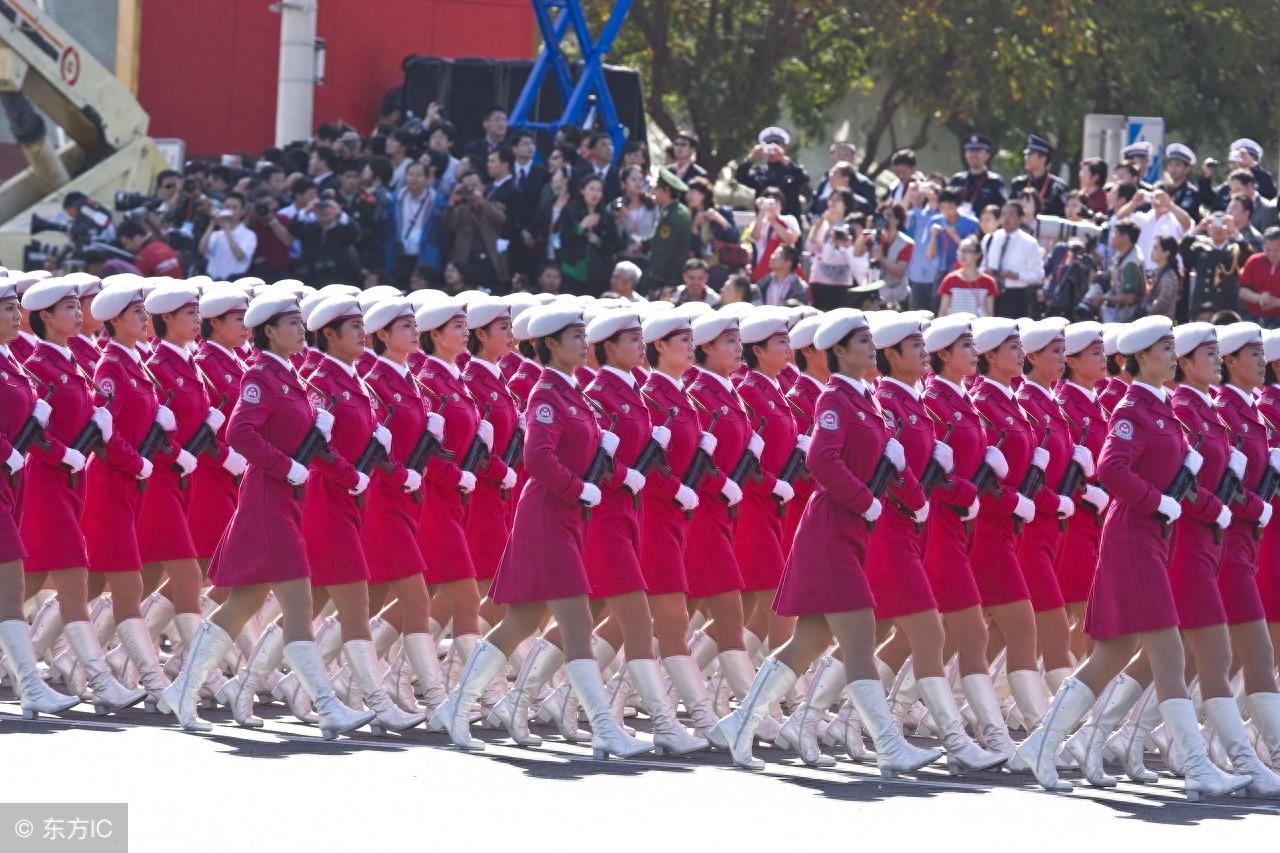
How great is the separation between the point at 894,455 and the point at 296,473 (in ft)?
7.51

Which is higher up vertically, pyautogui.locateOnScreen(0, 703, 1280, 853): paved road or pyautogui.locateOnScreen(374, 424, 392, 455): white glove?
pyautogui.locateOnScreen(374, 424, 392, 455): white glove

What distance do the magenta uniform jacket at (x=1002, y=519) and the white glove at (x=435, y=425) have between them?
2182 millimetres

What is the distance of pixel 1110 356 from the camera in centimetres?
1200

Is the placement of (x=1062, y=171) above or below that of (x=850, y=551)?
below

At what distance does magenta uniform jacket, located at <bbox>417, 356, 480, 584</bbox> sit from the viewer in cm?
1137

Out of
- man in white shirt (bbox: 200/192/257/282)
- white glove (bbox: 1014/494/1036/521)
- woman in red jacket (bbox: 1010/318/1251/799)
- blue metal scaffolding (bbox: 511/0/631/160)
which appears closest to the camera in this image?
woman in red jacket (bbox: 1010/318/1251/799)

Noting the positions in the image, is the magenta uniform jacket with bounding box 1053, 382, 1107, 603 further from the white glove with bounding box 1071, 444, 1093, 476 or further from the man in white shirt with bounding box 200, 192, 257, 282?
the man in white shirt with bounding box 200, 192, 257, 282

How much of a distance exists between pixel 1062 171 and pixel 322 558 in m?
31.2

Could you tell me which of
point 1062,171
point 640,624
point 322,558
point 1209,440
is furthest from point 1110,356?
point 1062,171

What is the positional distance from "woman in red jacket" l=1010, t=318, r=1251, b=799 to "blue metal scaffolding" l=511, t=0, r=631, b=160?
40.0 ft

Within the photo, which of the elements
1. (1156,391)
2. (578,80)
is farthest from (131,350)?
(578,80)

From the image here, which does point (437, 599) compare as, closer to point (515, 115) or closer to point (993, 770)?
point (993, 770)

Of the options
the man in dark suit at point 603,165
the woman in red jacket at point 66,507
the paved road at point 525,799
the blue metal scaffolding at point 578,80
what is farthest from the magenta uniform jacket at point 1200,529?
the blue metal scaffolding at point 578,80

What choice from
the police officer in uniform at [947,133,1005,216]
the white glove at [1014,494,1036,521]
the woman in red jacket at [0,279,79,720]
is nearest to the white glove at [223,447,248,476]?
the woman in red jacket at [0,279,79,720]
